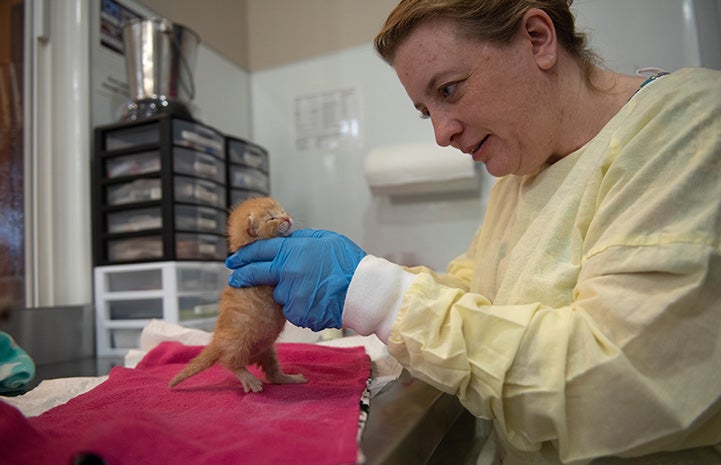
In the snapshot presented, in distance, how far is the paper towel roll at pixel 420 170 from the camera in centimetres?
199

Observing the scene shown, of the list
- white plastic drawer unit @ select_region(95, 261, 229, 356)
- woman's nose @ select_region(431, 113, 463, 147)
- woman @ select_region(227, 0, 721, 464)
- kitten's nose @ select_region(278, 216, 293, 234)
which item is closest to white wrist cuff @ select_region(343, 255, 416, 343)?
woman @ select_region(227, 0, 721, 464)

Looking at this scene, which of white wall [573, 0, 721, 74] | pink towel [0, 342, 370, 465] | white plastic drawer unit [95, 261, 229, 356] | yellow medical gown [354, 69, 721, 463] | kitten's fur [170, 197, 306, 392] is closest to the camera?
pink towel [0, 342, 370, 465]

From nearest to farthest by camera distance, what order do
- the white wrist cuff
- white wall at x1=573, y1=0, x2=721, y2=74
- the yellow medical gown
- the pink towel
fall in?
the pink towel
the yellow medical gown
the white wrist cuff
white wall at x1=573, y1=0, x2=721, y2=74

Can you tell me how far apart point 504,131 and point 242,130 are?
6.53 feet

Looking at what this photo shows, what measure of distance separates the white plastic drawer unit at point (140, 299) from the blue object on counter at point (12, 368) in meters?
0.63

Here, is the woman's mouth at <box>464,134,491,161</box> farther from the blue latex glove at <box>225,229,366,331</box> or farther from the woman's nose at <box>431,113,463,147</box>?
the blue latex glove at <box>225,229,366,331</box>

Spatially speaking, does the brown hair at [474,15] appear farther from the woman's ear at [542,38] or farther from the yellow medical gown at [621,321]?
the yellow medical gown at [621,321]

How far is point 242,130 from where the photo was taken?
8.92ft

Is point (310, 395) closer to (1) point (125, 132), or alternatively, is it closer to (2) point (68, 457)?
(2) point (68, 457)

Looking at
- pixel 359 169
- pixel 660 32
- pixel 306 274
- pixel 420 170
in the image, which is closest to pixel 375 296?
pixel 306 274

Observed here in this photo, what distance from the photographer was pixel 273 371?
1.04 metres

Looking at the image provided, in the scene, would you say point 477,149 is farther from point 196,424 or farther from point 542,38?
point 196,424

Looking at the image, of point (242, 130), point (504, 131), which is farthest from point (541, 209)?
point (242, 130)

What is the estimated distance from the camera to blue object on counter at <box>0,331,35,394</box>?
41.8 inches
